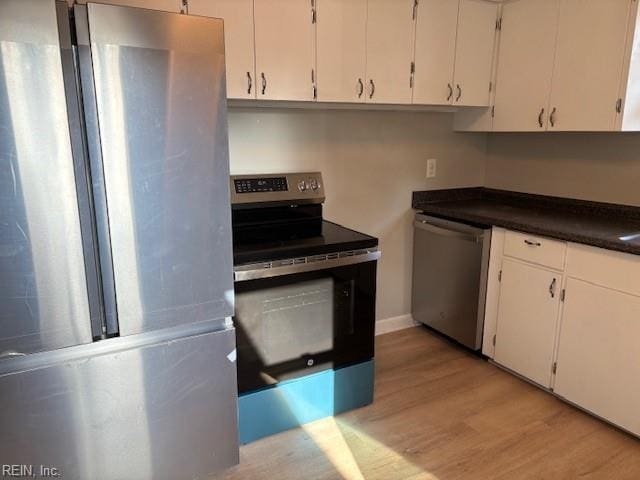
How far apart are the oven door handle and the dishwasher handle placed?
78 cm

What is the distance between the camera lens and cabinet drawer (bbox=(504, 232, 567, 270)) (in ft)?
7.38

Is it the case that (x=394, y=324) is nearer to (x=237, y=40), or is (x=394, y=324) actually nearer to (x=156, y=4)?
(x=237, y=40)

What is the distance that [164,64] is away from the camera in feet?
4.36

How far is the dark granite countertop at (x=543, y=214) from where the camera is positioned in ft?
6.99

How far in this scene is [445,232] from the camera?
2.81 metres

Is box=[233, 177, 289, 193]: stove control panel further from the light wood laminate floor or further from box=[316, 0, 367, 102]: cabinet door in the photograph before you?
the light wood laminate floor

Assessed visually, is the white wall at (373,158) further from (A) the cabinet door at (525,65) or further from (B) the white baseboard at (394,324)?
(A) the cabinet door at (525,65)

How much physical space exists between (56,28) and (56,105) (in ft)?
0.62

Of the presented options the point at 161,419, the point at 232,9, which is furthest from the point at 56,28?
the point at 161,419

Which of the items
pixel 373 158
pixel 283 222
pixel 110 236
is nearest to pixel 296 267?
pixel 283 222

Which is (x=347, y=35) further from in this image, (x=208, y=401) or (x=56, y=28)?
(x=208, y=401)

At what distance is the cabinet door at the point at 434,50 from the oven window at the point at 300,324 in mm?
1150

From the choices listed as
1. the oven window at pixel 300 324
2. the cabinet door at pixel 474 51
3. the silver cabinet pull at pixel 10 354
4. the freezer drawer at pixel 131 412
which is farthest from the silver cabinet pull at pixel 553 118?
the silver cabinet pull at pixel 10 354

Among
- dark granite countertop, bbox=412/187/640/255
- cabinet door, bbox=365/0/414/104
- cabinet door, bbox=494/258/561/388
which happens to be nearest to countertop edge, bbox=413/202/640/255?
dark granite countertop, bbox=412/187/640/255
